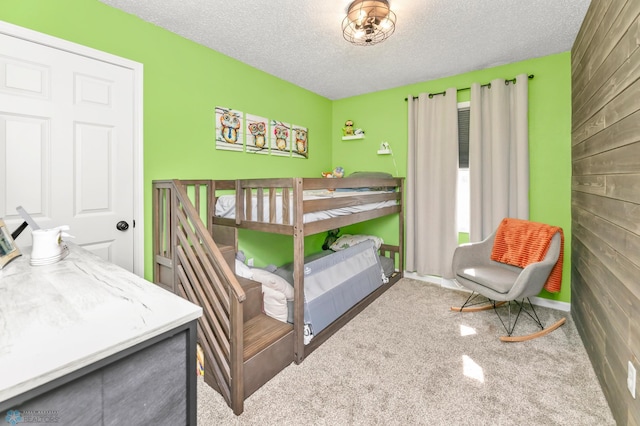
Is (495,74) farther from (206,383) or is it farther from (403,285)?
(206,383)

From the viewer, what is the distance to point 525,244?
8.37 feet

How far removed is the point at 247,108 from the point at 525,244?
2933 mm

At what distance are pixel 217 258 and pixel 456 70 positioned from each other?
3044mm

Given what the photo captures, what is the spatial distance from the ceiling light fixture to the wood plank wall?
1217 millimetres

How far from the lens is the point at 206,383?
5.81 feet

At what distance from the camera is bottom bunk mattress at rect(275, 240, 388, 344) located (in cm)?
220

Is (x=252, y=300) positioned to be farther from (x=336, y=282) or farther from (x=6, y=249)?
(x=6, y=249)

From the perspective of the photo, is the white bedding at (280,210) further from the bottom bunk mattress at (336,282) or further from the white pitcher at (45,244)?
the white pitcher at (45,244)

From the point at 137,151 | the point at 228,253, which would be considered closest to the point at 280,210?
the point at 228,253

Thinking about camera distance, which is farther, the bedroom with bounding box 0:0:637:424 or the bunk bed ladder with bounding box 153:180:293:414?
the bedroom with bounding box 0:0:637:424

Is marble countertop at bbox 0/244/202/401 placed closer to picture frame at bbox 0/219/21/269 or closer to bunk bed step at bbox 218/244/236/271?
picture frame at bbox 0/219/21/269

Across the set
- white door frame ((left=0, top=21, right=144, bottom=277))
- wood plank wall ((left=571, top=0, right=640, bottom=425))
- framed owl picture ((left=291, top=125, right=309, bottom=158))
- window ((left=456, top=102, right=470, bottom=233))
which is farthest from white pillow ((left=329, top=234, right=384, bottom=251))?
white door frame ((left=0, top=21, right=144, bottom=277))

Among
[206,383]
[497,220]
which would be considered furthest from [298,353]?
[497,220]

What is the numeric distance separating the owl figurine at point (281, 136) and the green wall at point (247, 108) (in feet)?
0.42
